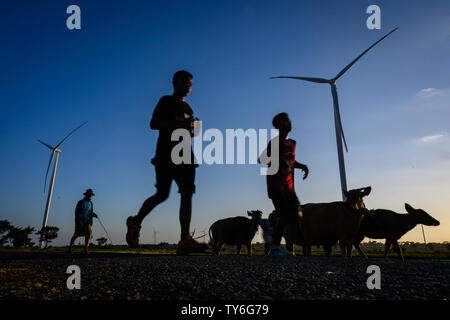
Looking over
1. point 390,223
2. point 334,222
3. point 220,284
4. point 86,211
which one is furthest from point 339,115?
point 220,284

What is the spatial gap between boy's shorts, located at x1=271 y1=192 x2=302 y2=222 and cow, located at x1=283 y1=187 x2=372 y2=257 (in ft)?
2.61

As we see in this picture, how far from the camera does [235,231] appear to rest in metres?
10.5

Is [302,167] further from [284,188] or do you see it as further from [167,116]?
[167,116]

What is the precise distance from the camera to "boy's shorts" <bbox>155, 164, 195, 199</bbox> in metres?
3.88

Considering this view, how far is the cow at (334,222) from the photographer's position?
578cm

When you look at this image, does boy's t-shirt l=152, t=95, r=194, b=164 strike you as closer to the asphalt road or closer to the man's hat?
the asphalt road

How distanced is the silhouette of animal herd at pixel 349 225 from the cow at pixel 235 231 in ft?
11.1

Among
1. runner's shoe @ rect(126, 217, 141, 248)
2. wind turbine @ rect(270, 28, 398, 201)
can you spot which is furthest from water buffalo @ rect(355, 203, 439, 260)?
wind turbine @ rect(270, 28, 398, 201)

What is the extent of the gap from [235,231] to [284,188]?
5.67 metres

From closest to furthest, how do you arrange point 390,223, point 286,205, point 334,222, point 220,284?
point 220,284 < point 286,205 < point 334,222 < point 390,223

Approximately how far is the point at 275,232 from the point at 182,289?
3.49 metres

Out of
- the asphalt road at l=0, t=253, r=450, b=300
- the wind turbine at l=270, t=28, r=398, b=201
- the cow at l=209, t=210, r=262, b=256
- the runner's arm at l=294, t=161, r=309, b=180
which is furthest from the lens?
the wind turbine at l=270, t=28, r=398, b=201
